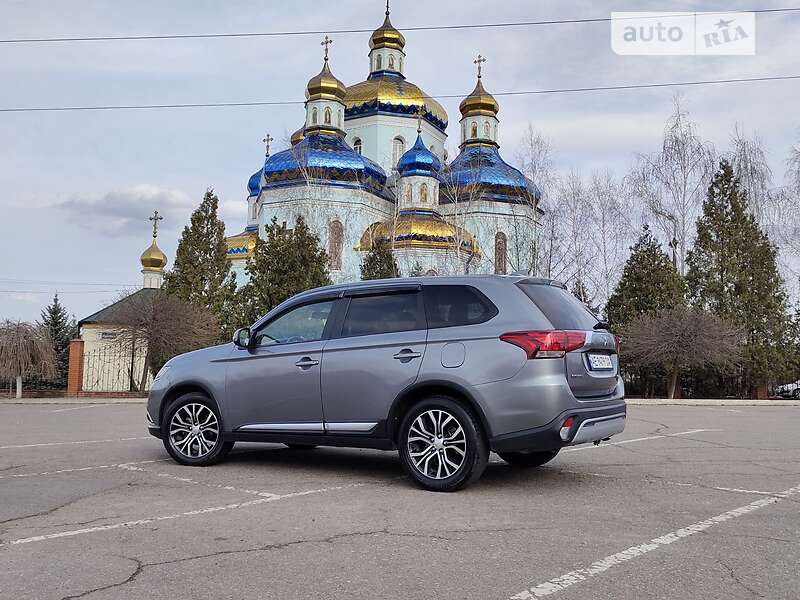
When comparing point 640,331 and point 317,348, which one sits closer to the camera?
point 317,348

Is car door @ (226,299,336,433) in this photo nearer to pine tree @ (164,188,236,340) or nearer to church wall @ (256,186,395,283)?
pine tree @ (164,188,236,340)

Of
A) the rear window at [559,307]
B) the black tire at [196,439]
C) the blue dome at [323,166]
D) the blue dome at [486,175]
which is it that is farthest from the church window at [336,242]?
the rear window at [559,307]

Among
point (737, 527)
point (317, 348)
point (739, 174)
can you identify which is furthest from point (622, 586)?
point (739, 174)

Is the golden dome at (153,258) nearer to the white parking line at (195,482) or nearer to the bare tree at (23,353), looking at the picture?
the bare tree at (23,353)

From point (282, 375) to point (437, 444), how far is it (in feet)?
5.80

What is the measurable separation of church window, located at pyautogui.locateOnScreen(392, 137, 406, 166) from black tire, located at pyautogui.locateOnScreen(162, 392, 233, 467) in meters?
50.8

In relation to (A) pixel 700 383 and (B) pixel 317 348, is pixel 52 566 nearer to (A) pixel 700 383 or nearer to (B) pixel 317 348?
(B) pixel 317 348

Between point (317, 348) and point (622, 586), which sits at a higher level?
point (317, 348)

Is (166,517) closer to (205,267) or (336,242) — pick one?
(205,267)

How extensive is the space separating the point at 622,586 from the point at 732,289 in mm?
32061

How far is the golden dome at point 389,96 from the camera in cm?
5794

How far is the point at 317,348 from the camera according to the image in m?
7.16

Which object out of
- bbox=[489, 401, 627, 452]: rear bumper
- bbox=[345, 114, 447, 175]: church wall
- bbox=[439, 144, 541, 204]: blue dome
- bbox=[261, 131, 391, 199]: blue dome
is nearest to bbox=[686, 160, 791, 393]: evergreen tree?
bbox=[439, 144, 541, 204]: blue dome

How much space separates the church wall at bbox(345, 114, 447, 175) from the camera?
56.9m
